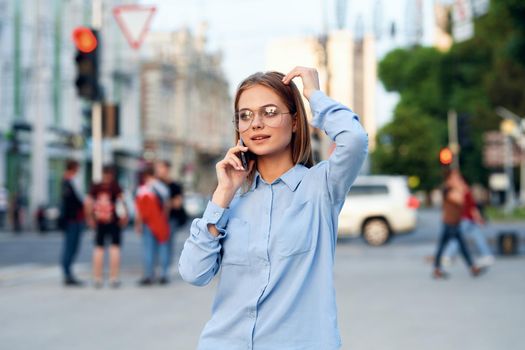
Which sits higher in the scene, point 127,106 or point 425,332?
point 127,106

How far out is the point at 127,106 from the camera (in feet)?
174

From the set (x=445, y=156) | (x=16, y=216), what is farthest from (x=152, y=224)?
(x=16, y=216)

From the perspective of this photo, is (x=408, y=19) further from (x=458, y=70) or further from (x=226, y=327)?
(x=458, y=70)

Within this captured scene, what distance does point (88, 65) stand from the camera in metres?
12.0

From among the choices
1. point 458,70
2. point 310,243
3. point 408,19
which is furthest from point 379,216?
point 458,70

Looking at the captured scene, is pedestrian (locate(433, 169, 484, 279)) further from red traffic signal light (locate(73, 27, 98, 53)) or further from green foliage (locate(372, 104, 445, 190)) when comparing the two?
green foliage (locate(372, 104, 445, 190))

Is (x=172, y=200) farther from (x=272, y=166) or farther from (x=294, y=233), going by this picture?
(x=294, y=233)

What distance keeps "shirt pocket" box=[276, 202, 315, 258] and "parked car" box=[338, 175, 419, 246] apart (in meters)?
19.1

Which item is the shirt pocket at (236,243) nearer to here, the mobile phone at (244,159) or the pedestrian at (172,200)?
the mobile phone at (244,159)

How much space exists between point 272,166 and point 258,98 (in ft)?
0.72

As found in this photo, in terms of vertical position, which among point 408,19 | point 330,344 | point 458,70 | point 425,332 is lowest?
point 425,332

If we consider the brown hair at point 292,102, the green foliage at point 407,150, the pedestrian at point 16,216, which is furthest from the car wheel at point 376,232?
the green foliage at point 407,150

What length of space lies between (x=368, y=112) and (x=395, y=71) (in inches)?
4586

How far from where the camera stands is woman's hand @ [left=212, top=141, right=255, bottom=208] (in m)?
2.55
